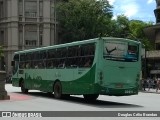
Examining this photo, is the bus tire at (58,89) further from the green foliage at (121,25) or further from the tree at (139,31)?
the tree at (139,31)

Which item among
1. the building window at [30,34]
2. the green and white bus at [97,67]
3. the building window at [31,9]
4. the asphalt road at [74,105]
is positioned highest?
the building window at [31,9]

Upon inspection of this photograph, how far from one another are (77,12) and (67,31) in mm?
3997

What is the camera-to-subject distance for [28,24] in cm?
8075

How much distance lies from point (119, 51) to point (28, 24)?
190ft

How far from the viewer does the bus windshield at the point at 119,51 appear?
23.9m

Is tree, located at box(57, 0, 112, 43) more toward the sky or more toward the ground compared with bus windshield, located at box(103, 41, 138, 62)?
more toward the sky

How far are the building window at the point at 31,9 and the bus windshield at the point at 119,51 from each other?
189 ft

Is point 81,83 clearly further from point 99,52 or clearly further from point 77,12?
point 77,12

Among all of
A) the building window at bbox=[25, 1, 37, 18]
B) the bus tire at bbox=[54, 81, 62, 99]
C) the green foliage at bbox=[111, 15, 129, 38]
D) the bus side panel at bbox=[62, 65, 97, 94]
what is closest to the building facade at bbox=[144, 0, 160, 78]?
the green foliage at bbox=[111, 15, 129, 38]

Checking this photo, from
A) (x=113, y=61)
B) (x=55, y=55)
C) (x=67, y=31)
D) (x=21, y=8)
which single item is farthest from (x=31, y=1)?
(x=113, y=61)

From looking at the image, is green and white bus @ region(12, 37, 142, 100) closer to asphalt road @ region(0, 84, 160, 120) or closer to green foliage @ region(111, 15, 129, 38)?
asphalt road @ region(0, 84, 160, 120)

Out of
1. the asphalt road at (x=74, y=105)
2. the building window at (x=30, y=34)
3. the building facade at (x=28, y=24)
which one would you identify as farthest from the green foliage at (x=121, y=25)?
the asphalt road at (x=74, y=105)

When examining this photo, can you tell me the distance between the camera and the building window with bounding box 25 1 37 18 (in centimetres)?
8038

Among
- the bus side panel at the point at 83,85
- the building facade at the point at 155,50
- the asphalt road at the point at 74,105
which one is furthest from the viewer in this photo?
the building facade at the point at 155,50
